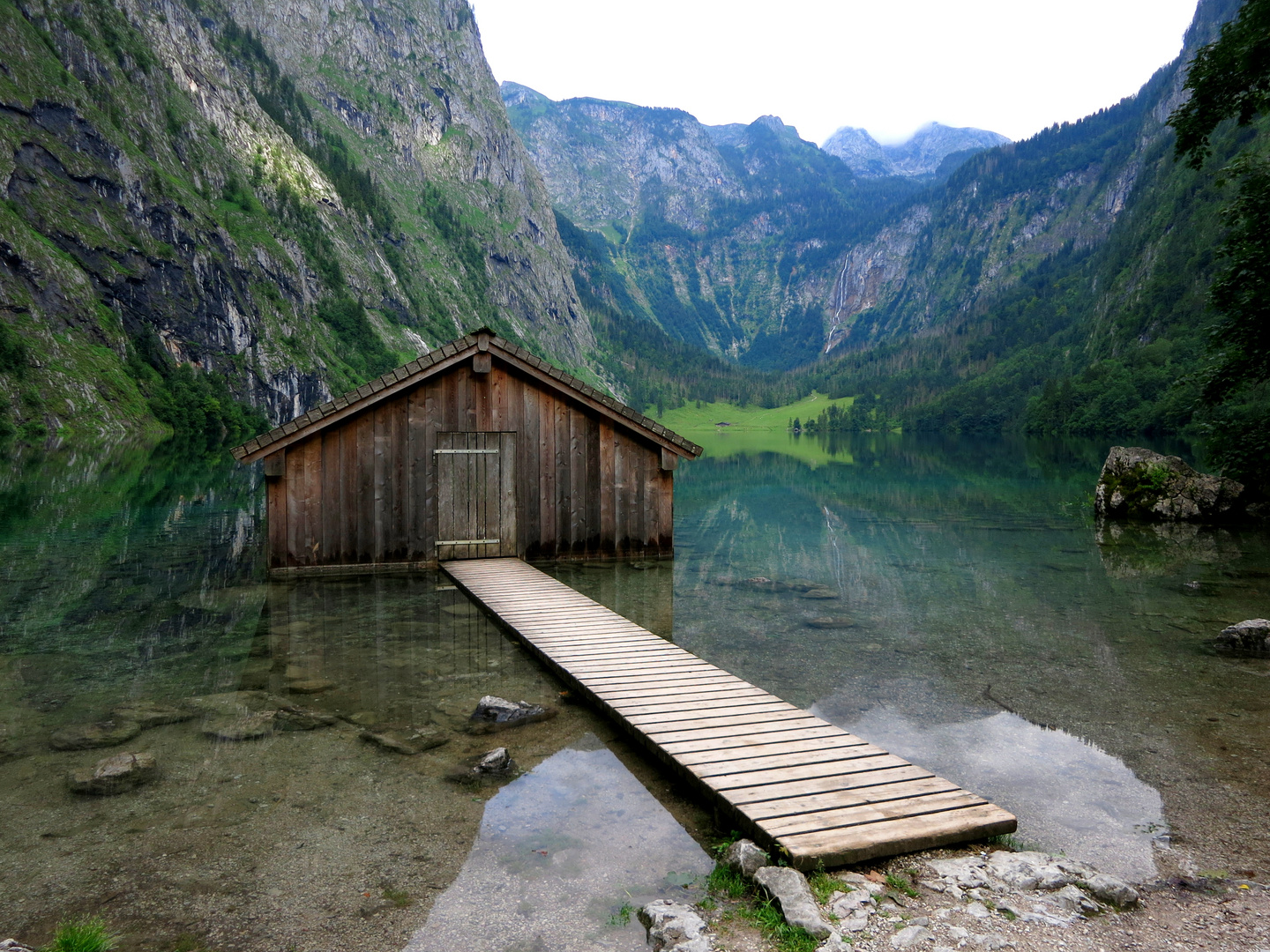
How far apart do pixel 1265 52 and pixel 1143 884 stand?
57.0 ft

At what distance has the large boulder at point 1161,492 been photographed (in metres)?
25.2

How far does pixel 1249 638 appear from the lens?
36.3 ft

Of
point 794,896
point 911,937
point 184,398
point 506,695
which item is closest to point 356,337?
point 184,398

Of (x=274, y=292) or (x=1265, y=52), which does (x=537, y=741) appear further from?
(x=274, y=292)

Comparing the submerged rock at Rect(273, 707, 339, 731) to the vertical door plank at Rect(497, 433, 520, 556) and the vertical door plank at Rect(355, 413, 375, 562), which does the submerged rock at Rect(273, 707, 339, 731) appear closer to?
the vertical door plank at Rect(355, 413, 375, 562)

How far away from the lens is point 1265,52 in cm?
1559

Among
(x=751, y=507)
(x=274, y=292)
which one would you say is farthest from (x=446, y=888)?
(x=274, y=292)

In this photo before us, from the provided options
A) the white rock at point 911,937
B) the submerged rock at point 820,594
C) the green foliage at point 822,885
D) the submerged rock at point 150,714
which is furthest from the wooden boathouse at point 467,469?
the white rock at point 911,937

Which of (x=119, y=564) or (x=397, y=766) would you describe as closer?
(x=397, y=766)

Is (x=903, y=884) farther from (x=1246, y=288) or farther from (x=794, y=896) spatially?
(x=1246, y=288)

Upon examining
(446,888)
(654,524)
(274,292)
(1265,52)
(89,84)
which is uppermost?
(89,84)

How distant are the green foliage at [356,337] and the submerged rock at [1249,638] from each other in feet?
435

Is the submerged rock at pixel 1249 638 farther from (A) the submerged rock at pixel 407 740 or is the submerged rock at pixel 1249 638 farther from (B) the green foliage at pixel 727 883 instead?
(A) the submerged rock at pixel 407 740

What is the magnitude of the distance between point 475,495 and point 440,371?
2690 mm
